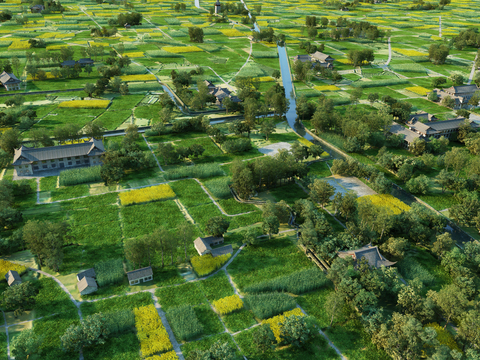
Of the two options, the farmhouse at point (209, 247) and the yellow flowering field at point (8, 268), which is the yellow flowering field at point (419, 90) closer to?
the farmhouse at point (209, 247)

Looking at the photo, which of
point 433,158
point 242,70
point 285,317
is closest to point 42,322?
point 285,317

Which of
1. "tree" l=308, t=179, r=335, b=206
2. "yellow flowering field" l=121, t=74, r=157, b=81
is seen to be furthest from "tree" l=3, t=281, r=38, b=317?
"yellow flowering field" l=121, t=74, r=157, b=81

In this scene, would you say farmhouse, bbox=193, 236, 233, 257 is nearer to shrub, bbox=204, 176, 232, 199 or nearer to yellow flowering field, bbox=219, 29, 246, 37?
shrub, bbox=204, 176, 232, 199

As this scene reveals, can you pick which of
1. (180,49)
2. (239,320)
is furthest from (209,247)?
(180,49)

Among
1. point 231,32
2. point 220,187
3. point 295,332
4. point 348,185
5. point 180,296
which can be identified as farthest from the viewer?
point 231,32

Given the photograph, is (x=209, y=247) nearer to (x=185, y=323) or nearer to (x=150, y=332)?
(x=185, y=323)

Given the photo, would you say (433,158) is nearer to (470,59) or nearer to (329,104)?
(329,104)

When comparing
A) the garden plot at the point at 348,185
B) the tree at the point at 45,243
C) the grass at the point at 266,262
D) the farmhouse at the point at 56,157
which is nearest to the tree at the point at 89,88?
Result: the farmhouse at the point at 56,157
